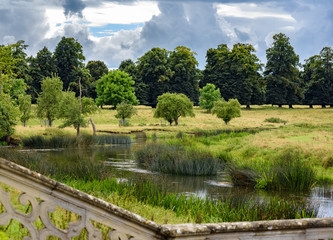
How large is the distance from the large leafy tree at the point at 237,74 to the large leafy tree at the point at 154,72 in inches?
436

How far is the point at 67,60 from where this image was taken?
8181 cm

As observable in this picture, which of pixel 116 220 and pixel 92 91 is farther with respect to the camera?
pixel 92 91

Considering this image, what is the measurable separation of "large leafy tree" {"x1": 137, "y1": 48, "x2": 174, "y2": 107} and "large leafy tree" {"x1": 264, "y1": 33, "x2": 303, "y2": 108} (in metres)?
22.1

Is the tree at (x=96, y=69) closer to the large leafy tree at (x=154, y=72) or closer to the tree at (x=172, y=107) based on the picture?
the large leafy tree at (x=154, y=72)

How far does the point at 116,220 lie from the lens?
111 inches

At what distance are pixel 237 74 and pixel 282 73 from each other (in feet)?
32.6

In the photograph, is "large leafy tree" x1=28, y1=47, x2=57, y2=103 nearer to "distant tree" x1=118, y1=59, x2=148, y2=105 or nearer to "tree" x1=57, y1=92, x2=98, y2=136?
"distant tree" x1=118, y1=59, x2=148, y2=105

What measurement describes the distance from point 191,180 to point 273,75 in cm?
7677

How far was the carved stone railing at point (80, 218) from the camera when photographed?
2.64 m

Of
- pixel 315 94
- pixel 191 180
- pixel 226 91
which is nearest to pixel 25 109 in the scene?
pixel 191 180

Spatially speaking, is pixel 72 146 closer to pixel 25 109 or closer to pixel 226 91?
pixel 25 109

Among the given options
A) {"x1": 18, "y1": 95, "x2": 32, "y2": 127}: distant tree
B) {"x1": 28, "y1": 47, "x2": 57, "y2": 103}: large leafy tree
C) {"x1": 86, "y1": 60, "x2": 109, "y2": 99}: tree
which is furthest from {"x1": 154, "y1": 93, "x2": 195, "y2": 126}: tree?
{"x1": 86, "y1": 60, "x2": 109, "y2": 99}: tree

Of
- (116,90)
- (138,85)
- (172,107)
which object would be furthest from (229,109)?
(138,85)

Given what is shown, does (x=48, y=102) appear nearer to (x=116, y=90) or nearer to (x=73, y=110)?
(x=73, y=110)
